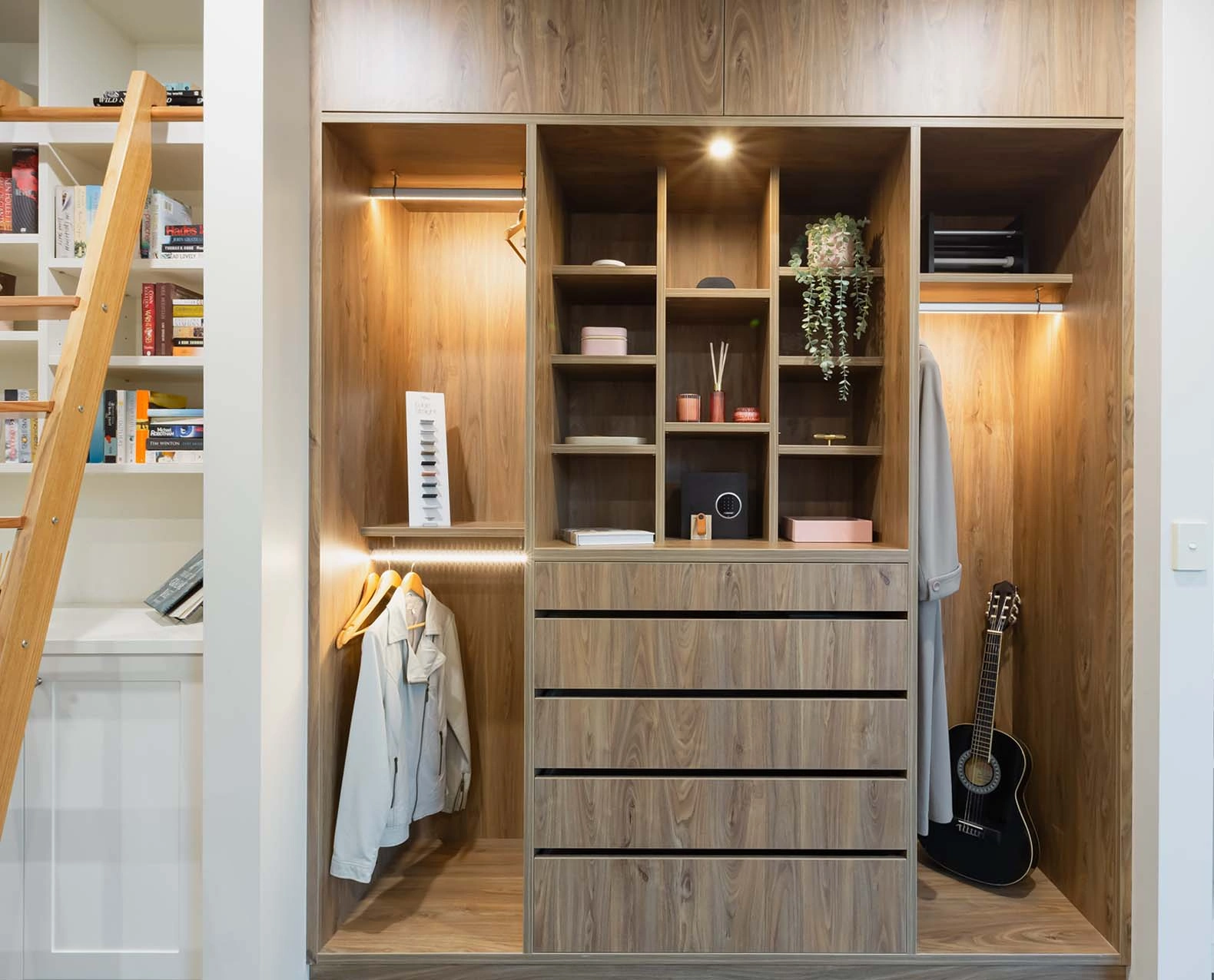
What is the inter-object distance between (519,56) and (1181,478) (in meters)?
2.01

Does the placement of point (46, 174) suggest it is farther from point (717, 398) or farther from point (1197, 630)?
point (1197, 630)

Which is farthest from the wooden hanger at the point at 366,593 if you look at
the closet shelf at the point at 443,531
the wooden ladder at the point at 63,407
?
the wooden ladder at the point at 63,407

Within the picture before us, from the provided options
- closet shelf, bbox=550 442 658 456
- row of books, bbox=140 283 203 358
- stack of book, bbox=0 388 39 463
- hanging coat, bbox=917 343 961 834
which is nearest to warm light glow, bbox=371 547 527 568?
closet shelf, bbox=550 442 658 456

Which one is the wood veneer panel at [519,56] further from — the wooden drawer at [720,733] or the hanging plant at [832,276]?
the wooden drawer at [720,733]

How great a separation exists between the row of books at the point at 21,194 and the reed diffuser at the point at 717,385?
6.41 ft

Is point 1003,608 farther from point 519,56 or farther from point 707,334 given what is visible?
point 519,56

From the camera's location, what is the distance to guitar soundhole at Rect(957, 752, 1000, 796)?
2.44 m

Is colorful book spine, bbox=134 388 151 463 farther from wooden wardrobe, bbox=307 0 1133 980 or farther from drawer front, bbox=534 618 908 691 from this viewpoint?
drawer front, bbox=534 618 908 691

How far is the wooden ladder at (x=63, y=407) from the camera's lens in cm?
152

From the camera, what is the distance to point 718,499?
239cm

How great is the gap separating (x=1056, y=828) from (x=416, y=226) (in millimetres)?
2854

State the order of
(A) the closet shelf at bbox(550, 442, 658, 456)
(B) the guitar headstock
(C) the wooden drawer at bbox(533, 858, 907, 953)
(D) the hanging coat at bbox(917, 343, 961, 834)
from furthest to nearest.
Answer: (B) the guitar headstock
(A) the closet shelf at bbox(550, 442, 658, 456)
(D) the hanging coat at bbox(917, 343, 961, 834)
(C) the wooden drawer at bbox(533, 858, 907, 953)

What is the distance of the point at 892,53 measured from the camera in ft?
6.61

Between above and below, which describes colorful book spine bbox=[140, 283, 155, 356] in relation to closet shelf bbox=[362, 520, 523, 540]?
above
